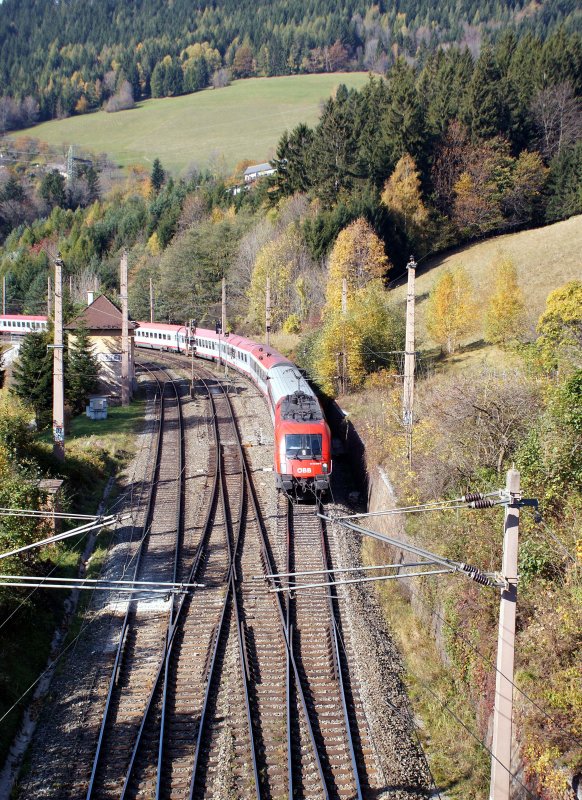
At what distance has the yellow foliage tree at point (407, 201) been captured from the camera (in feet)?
199

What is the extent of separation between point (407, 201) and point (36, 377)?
39.8m

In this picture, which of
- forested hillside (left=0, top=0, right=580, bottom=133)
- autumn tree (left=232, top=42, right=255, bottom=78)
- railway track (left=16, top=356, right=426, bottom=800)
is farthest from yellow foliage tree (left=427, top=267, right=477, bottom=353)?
autumn tree (left=232, top=42, right=255, bottom=78)

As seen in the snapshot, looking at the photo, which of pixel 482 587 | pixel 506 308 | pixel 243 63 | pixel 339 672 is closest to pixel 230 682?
pixel 339 672

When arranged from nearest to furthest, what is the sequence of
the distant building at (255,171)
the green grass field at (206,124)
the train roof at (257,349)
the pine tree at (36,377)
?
the pine tree at (36,377) → the train roof at (257,349) → the distant building at (255,171) → the green grass field at (206,124)

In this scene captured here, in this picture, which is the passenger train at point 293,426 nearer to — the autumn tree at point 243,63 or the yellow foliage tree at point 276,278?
the yellow foliage tree at point 276,278

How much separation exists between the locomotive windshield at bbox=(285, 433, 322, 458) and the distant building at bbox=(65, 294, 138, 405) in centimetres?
1824

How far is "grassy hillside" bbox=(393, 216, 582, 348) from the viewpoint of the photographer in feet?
144

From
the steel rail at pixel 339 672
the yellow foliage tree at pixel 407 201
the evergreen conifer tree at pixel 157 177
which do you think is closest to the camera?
the steel rail at pixel 339 672

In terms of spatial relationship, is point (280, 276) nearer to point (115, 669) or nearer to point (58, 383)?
point (58, 383)

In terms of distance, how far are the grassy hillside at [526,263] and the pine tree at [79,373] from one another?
60.6ft

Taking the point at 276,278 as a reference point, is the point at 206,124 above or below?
above

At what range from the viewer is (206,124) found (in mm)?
144750

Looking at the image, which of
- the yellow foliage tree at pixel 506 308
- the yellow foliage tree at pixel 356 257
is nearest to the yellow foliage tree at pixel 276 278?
the yellow foliage tree at pixel 356 257

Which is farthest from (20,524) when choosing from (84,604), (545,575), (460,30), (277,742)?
(460,30)
